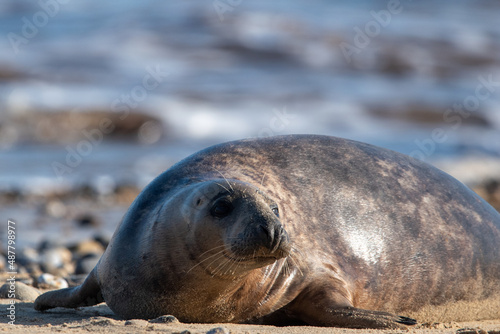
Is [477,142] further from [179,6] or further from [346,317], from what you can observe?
[179,6]

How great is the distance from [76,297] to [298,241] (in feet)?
4.31

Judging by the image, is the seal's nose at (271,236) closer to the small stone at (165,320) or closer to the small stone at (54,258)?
the small stone at (165,320)

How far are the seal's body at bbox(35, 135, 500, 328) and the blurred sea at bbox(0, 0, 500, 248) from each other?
20.9 ft

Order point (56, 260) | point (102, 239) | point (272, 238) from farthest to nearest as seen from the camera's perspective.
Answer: point (102, 239) → point (56, 260) → point (272, 238)

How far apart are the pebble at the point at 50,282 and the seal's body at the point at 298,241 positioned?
992 millimetres

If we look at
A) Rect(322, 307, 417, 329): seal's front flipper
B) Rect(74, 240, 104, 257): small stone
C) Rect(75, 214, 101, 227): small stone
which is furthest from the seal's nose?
Rect(75, 214, 101, 227): small stone

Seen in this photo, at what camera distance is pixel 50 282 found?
5270 millimetres

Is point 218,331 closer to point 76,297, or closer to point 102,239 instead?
point 76,297

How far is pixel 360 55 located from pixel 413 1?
38.4 ft

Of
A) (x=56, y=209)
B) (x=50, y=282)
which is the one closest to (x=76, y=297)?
(x=50, y=282)

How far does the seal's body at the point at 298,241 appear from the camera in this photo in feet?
11.1

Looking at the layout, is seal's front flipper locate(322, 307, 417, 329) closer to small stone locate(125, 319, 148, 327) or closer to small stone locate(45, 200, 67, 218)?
small stone locate(125, 319, 148, 327)

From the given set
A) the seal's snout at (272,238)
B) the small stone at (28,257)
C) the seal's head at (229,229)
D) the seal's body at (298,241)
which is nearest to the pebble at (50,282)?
the small stone at (28,257)

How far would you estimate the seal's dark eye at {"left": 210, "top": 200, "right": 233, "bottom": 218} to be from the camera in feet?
10.9
